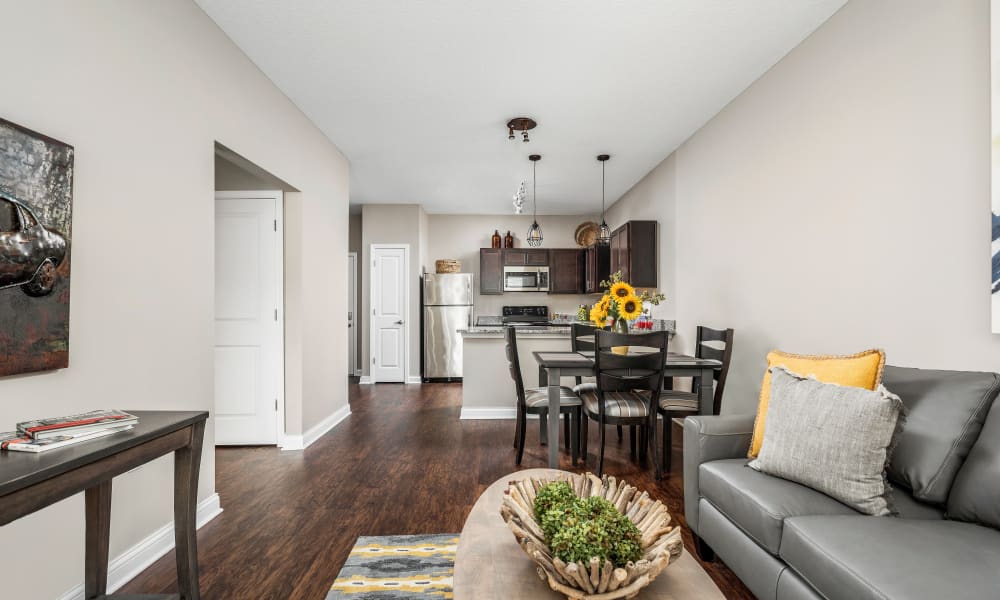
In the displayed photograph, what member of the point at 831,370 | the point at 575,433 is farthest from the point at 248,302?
the point at 831,370

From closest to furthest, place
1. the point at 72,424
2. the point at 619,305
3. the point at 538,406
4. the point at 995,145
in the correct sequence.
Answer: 1. the point at 72,424
2. the point at 995,145
3. the point at 619,305
4. the point at 538,406

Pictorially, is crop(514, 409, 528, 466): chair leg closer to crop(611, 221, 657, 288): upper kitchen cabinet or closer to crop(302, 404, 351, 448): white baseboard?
crop(302, 404, 351, 448): white baseboard

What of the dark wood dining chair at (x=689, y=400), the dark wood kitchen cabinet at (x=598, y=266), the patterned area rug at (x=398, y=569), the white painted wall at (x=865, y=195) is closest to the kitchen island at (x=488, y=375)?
the dark wood dining chair at (x=689, y=400)

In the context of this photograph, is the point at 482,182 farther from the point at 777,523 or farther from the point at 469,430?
the point at 777,523

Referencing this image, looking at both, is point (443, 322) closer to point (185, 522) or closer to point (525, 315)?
point (525, 315)

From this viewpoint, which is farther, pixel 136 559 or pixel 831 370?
pixel 136 559

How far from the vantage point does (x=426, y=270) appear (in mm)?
7602

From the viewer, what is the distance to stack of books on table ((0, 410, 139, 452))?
1267 mm

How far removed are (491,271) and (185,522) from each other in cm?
602

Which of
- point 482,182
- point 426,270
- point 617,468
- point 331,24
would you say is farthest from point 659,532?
point 426,270

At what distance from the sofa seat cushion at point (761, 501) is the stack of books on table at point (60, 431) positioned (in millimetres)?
2043

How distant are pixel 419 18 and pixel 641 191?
3897 mm

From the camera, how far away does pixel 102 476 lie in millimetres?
1329

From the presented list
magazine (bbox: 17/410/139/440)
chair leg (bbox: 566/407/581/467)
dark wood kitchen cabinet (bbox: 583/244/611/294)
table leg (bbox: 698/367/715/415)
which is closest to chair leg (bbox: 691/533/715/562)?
table leg (bbox: 698/367/715/415)
